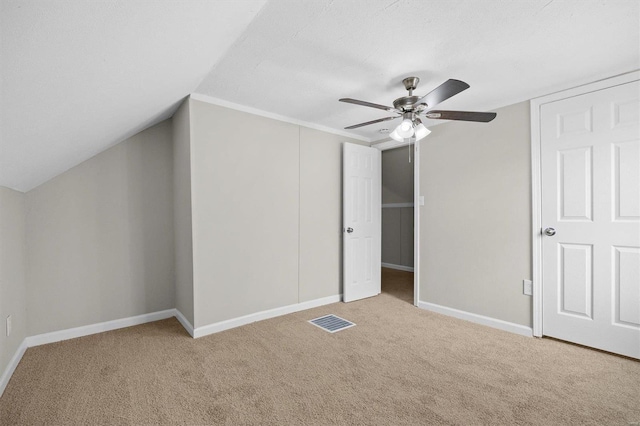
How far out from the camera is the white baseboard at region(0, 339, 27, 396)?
1866 mm

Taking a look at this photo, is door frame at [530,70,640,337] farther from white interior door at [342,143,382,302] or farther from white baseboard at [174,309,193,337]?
white baseboard at [174,309,193,337]

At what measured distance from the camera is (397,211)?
6.40 m

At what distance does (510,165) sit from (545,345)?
1.63 meters

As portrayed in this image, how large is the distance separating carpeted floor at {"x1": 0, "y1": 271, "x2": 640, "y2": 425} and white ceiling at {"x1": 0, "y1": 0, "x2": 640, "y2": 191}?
144 cm

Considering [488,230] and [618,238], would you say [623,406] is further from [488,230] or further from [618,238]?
[488,230]

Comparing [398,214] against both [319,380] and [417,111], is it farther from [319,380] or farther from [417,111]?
[319,380]

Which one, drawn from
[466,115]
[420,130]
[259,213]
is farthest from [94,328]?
[466,115]

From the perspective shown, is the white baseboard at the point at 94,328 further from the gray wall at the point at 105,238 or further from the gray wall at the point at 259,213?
the gray wall at the point at 259,213

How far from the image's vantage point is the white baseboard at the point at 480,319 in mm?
2793

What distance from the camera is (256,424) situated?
1591mm

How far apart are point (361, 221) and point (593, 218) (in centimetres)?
231

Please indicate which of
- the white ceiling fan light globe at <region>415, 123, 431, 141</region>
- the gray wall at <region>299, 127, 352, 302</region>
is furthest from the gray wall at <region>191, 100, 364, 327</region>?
the white ceiling fan light globe at <region>415, 123, 431, 141</region>

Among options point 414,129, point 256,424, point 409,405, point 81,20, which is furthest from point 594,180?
point 81,20

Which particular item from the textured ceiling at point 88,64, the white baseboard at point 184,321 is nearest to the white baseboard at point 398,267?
the white baseboard at point 184,321
